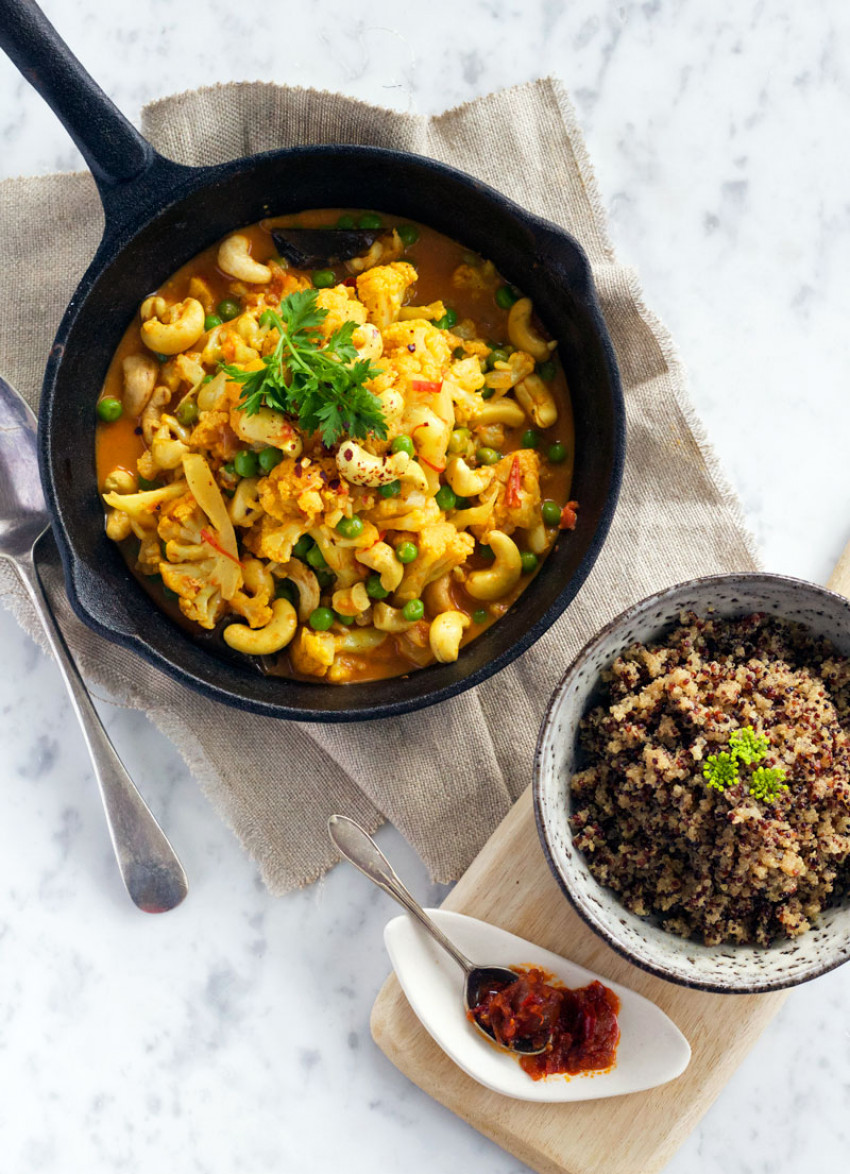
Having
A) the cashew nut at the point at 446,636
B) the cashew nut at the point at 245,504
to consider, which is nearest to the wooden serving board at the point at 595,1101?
the cashew nut at the point at 446,636

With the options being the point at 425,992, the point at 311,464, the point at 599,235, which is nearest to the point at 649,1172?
the point at 425,992

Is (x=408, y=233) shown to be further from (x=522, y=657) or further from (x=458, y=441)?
(x=522, y=657)

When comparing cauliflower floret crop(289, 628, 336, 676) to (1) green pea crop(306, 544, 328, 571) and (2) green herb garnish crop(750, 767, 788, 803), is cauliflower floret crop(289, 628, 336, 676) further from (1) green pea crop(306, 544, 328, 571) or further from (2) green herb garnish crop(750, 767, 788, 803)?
(2) green herb garnish crop(750, 767, 788, 803)

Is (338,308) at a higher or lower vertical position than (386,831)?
higher

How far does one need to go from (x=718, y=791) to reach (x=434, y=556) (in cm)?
101

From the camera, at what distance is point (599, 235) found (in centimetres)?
349

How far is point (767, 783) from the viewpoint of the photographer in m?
2.65

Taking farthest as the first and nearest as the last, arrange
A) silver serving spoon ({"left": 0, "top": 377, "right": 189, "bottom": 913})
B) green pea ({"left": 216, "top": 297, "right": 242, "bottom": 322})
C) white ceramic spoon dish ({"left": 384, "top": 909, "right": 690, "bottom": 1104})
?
silver serving spoon ({"left": 0, "top": 377, "right": 189, "bottom": 913}), green pea ({"left": 216, "top": 297, "right": 242, "bottom": 322}), white ceramic spoon dish ({"left": 384, "top": 909, "right": 690, "bottom": 1104})

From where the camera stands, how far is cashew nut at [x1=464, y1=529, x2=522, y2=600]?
121 inches

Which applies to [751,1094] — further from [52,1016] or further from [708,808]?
[52,1016]

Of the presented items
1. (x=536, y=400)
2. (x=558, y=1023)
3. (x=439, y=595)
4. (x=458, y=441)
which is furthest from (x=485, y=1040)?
(x=536, y=400)

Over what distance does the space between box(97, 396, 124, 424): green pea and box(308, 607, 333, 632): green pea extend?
857 millimetres

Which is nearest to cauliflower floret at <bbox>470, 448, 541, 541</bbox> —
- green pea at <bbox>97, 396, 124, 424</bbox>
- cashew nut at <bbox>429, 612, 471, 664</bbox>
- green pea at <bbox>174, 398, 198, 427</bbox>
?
cashew nut at <bbox>429, 612, 471, 664</bbox>

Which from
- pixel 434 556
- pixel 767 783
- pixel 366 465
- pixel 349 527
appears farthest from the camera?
pixel 434 556
